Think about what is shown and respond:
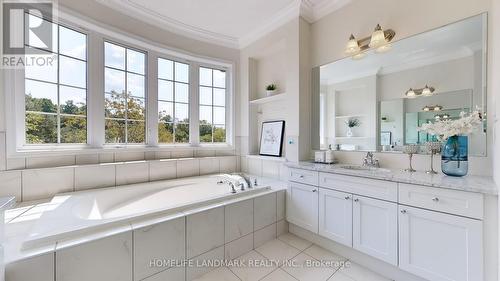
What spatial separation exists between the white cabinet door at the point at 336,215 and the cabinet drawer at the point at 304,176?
0.40ft

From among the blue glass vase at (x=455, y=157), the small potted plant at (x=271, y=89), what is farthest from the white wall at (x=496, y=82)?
the small potted plant at (x=271, y=89)

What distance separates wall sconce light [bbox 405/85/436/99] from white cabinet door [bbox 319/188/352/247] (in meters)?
1.06

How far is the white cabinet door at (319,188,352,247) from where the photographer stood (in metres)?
1.74

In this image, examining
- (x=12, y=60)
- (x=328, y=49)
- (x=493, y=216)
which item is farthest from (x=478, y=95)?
(x=12, y=60)

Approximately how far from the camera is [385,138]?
6.38ft

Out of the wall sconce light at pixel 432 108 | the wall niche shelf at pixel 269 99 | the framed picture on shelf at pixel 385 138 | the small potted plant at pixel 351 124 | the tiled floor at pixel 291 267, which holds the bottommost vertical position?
the tiled floor at pixel 291 267

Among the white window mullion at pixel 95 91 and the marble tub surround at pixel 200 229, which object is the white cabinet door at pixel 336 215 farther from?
the white window mullion at pixel 95 91

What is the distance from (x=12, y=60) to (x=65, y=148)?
86 cm

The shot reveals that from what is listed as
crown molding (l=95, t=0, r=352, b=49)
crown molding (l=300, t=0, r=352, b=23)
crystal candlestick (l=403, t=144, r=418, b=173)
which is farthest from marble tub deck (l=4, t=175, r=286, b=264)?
crown molding (l=300, t=0, r=352, b=23)

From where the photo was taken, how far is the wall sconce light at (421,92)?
1676mm

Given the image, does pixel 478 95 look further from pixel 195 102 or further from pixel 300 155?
pixel 195 102

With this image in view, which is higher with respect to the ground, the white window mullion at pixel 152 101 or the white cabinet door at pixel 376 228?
the white window mullion at pixel 152 101

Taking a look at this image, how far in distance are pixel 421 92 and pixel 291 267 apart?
6.21 ft

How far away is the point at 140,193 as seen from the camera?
2172mm
